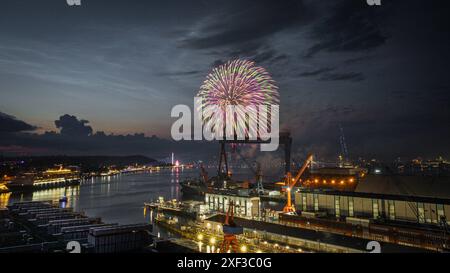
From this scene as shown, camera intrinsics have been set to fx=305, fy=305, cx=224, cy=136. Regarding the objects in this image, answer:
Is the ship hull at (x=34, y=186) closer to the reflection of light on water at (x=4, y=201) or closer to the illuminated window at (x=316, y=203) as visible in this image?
the reflection of light on water at (x=4, y=201)

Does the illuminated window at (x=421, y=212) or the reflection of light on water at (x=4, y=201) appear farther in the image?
the reflection of light on water at (x=4, y=201)

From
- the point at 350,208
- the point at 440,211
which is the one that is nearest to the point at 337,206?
the point at 350,208

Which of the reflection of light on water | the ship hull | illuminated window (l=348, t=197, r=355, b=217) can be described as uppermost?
illuminated window (l=348, t=197, r=355, b=217)

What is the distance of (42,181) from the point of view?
185 ft

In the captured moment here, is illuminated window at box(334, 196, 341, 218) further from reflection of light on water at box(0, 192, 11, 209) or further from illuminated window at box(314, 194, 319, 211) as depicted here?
reflection of light on water at box(0, 192, 11, 209)

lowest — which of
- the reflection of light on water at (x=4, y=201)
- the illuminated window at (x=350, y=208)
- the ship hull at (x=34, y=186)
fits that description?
the reflection of light on water at (x=4, y=201)

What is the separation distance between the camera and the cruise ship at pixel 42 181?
5044 cm

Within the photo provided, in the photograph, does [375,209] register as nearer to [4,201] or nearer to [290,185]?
[290,185]

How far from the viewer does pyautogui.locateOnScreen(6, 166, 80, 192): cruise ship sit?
5044 cm

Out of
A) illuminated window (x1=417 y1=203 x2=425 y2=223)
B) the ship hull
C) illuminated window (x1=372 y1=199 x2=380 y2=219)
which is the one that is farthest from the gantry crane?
the ship hull

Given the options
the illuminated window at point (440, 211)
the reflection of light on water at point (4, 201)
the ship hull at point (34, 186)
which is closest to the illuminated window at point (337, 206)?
the illuminated window at point (440, 211)

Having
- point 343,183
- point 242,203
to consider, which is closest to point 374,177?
point 242,203

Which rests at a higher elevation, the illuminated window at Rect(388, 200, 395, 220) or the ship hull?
the illuminated window at Rect(388, 200, 395, 220)

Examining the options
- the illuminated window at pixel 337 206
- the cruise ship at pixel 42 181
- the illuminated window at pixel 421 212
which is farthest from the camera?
the cruise ship at pixel 42 181
